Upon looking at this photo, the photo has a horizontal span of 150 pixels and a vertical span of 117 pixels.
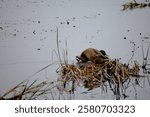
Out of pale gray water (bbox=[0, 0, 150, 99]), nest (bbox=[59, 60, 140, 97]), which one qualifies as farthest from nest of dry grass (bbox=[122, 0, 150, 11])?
nest (bbox=[59, 60, 140, 97])

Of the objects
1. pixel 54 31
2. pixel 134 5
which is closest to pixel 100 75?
pixel 54 31

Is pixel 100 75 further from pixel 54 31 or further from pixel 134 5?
pixel 134 5

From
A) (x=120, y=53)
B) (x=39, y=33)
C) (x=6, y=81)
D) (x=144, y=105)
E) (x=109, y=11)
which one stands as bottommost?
(x=144, y=105)

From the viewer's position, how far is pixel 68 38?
2.33 metres

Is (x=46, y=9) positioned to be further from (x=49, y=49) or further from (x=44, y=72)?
(x=44, y=72)

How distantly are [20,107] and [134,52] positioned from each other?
0.92 meters

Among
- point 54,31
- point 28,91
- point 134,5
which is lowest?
point 28,91

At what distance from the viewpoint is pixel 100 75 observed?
217 cm

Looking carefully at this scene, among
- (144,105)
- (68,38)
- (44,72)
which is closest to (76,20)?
(68,38)

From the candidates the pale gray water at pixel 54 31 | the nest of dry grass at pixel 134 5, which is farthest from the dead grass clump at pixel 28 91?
the nest of dry grass at pixel 134 5

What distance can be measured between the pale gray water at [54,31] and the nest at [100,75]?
93 mm

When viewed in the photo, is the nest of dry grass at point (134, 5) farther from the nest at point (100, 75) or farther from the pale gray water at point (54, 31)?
the nest at point (100, 75)

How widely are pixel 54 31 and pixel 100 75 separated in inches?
19.9

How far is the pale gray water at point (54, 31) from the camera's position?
7.46 ft
